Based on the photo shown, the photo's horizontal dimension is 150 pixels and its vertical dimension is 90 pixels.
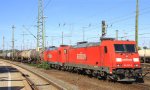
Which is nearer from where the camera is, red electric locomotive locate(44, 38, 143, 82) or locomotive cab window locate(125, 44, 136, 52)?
red electric locomotive locate(44, 38, 143, 82)

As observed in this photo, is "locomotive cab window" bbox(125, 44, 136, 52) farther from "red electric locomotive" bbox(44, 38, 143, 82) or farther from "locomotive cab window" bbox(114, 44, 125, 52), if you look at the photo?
"locomotive cab window" bbox(114, 44, 125, 52)

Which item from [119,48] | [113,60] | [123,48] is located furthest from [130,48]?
[113,60]

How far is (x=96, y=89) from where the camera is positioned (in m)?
20.8

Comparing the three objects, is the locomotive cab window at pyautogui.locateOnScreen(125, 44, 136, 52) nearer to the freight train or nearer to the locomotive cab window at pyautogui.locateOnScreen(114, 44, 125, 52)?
the freight train

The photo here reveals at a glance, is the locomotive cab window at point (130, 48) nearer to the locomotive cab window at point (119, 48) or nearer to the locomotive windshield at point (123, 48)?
→ the locomotive windshield at point (123, 48)

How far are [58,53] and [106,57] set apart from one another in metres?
23.8

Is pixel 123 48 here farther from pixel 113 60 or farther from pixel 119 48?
pixel 113 60

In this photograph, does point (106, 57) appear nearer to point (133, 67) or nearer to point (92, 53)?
point (133, 67)

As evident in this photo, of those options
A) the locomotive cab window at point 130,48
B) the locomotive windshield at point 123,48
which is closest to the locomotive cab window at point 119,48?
the locomotive windshield at point 123,48

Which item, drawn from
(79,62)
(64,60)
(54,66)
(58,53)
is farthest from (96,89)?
(54,66)

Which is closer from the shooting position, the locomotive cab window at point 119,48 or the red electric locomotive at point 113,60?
the red electric locomotive at point 113,60

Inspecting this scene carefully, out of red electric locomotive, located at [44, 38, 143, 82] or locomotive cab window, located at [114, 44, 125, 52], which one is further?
locomotive cab window, located at [114, 44, 125, 52]

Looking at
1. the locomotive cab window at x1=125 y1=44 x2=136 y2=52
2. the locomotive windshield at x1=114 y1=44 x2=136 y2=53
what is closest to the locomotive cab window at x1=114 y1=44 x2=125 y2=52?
the locomotive windshield at x1=114 y1=44 x2=136 y2=53

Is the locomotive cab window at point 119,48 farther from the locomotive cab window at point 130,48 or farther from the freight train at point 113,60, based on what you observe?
the locomotive cab window at point 130,48
